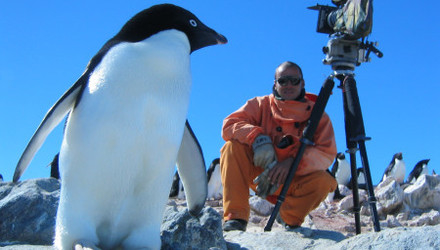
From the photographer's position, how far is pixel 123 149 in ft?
6.24

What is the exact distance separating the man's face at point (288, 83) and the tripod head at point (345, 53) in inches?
9.9

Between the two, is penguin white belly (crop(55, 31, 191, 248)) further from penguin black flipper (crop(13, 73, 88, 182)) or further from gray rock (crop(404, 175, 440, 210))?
gray rock (crop(404, 175, 440, 210))

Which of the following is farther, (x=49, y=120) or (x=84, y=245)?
(x=49, y=120)

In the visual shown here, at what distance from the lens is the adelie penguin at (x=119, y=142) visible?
1897 mm

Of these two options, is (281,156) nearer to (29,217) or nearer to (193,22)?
(193,22)

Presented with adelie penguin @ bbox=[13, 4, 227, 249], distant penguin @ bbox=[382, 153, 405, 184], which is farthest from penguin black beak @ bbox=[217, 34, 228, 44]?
distant penguin @ bbox=[382, 153, 405, 184]

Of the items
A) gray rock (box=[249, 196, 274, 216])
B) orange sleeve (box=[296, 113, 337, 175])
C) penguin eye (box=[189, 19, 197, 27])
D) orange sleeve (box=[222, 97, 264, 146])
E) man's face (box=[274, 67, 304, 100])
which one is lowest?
gray rock (box=[249, 196, 274, 216])

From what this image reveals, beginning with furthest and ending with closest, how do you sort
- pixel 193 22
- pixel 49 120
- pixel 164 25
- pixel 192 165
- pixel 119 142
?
pixel 192 165 → pixel 193 22 → pixel 164 25 → pixel 49 120 → pixel 119 142

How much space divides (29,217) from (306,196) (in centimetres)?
162

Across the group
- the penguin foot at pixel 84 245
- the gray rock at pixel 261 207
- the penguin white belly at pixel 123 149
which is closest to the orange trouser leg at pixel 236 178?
the penguin white belly at pixel 123 149

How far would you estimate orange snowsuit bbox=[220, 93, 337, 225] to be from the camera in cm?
309

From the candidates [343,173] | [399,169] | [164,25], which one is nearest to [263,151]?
[164,25]

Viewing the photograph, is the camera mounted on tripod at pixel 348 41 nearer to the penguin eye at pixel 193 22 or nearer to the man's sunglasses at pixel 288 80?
the man's sunglasses at pixel 288 80

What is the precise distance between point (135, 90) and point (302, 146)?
1409 millimetres
